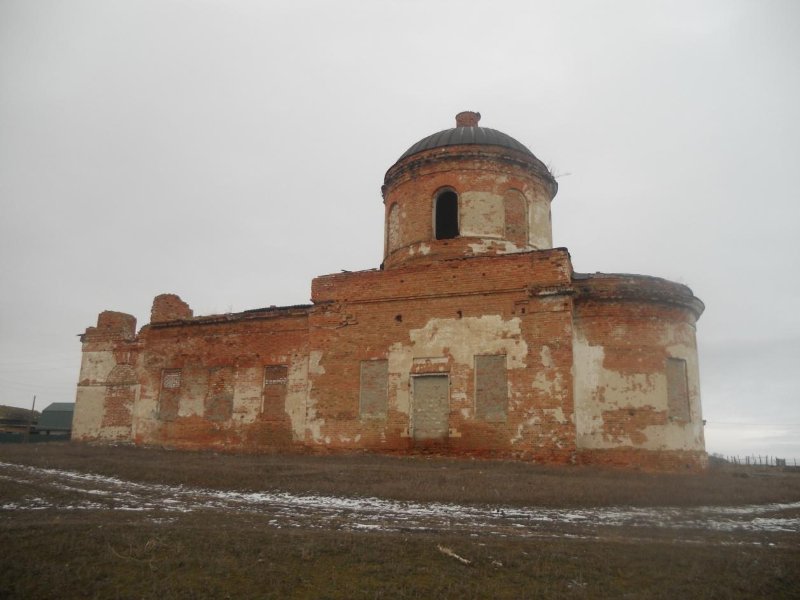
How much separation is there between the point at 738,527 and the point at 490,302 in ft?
28.3

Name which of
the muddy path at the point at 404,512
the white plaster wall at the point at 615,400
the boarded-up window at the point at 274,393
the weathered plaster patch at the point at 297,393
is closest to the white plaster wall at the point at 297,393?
the weathered plaster patch at the point at 297,393

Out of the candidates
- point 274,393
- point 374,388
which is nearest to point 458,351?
point 374,388

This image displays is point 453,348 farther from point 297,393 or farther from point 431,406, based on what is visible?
point 297,393

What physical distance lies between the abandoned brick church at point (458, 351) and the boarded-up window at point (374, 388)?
38 millimetres

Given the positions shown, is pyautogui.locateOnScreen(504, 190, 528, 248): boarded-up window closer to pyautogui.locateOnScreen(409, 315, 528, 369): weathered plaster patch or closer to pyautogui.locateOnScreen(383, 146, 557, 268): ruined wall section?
pyautogui.locateOnScreen(383, 146, 557, 268): ruined wall section

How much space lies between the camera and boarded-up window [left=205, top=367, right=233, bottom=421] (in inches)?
736

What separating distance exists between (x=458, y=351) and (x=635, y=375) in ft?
14.3

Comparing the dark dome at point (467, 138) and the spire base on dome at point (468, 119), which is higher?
the spire base on dome at point (468, 119)

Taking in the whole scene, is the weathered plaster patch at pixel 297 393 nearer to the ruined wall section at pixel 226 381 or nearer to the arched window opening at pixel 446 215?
the ruined wall section at pixel 226 381

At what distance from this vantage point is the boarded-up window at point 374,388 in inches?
621

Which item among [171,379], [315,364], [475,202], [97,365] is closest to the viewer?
[315,364]

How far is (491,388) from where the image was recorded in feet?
48.3

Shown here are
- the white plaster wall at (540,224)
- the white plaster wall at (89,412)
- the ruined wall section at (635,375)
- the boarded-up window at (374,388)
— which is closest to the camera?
the ruined wall section at (635,375)

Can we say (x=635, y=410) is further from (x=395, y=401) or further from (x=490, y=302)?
(x=395, y=401)
